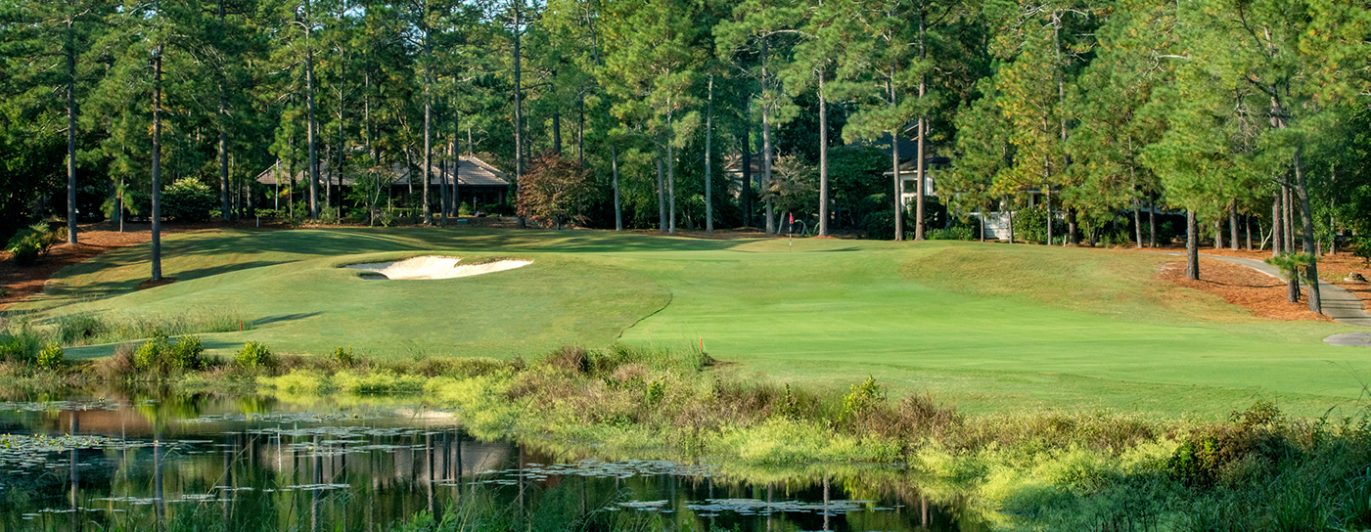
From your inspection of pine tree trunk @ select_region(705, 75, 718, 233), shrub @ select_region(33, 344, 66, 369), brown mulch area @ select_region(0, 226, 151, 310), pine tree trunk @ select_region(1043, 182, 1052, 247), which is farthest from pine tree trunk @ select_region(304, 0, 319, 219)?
shrub @ select_region(33, 344, 66, 369)

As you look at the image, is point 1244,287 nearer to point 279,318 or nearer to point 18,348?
point 279,318

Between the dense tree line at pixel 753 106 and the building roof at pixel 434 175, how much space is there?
3.67 ft

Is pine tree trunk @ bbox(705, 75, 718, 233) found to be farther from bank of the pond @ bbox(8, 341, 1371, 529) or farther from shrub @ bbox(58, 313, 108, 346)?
bank of the pond @ bbox(8, 341, 1371, 529)

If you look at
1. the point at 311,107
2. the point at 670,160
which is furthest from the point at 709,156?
the point at 311,107

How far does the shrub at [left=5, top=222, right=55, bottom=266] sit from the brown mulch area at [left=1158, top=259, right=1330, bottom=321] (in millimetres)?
46693

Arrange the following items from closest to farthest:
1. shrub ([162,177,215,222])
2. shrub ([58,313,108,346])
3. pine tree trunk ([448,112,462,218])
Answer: shrub ([58,313,108,346]) < shrub ([162,177,215,222]) < pine tree trunk ([448,112,462,218])

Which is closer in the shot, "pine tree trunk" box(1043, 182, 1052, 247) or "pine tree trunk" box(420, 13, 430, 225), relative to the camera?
"pine tree trunk" box(1043, 182, 1052, 247)

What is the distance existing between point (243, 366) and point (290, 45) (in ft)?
184

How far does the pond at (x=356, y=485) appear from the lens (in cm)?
1473

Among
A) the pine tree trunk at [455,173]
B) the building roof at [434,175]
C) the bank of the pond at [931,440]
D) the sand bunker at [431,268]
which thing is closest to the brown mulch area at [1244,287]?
the sand bunker at [431,268]

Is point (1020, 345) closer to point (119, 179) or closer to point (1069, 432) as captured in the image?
point (1069, 432)

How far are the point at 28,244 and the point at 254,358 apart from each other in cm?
3463

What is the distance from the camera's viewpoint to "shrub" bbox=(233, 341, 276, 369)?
105 ft

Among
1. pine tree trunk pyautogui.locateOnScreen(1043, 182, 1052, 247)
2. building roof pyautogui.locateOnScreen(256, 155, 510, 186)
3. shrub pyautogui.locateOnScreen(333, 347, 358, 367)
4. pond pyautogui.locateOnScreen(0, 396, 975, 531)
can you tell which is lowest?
pond pyautogui.locateOnScreen(0, 396, 975, 531)
